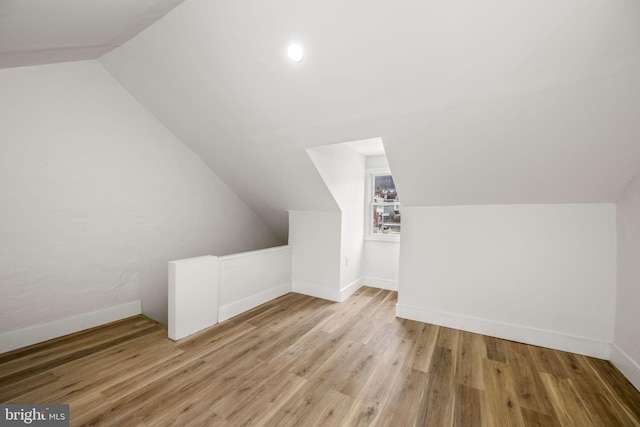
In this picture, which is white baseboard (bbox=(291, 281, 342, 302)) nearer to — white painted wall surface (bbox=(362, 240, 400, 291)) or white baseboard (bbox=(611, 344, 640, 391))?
white painted wall surface (bbox=(362, 240, 400, 291))

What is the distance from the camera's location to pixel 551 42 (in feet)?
4.59

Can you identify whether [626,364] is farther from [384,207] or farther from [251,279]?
[251,279]

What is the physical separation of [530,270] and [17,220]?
15.9ft

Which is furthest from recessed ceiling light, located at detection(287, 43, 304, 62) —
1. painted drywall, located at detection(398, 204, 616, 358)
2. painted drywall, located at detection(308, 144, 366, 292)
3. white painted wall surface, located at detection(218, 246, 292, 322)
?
white painted wall surface, located at detection(218, 246, 292, 322)

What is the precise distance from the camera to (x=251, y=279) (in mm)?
3357

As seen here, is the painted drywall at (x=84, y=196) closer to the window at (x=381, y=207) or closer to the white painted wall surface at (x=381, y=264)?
the window at (x=381, y=207)

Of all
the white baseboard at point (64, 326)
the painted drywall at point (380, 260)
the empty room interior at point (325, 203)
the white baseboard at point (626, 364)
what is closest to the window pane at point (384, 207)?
the painted drywall at point (380, 260)

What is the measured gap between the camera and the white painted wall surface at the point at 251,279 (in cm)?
303

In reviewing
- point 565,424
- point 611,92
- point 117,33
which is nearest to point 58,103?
point 117,33

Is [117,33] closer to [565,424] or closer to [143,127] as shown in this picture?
[143,127]

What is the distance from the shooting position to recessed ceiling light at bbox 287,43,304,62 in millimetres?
1821

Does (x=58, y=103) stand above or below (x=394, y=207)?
above

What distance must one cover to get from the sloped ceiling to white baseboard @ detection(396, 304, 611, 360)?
366cm

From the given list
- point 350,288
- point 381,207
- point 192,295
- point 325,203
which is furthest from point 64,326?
point 381,207
